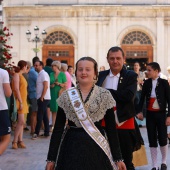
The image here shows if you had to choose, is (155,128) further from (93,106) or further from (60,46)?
(60,46)

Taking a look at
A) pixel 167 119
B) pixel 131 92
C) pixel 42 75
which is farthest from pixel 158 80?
pixel 42 75

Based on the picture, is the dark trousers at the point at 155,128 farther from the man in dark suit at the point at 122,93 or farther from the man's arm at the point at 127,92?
the man's arm at the point at 127,92

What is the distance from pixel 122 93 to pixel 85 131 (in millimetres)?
1664

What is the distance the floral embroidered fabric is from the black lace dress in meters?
0.05

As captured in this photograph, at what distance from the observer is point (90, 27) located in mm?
34781

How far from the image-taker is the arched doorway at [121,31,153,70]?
35.1m

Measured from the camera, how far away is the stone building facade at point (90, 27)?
34688 millimetres

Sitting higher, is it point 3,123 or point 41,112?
point 3,123

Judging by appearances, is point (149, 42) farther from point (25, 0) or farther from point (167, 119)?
point (167, 119)

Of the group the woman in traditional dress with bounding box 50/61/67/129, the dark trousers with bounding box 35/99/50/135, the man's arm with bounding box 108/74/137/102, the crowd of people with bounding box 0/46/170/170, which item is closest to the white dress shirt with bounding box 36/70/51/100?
the dark trousers with bounding box 35/99/50/135

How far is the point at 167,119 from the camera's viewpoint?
336 inches

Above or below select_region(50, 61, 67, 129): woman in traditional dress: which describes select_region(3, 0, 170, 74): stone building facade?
above

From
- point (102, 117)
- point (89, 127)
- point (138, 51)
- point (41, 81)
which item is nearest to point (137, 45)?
point (138, 51)

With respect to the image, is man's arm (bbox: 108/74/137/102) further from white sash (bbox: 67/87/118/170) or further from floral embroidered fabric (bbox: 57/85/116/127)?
white sash (bbox: 67/87/118/170)
